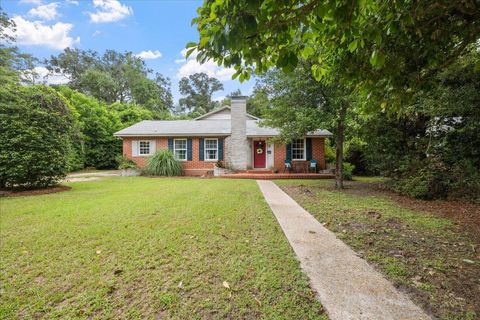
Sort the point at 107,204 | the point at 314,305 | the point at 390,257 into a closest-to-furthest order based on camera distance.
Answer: the point at 314,305 → the point at 390,257 → the point at 107,204

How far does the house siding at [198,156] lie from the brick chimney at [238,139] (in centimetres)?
48

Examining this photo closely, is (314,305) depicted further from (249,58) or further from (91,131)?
(91,131)

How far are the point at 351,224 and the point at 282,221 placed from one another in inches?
53.4

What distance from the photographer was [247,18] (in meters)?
1.73

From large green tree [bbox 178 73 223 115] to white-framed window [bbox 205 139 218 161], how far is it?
105ft

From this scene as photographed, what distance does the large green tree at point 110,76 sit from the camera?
34188 millimetres

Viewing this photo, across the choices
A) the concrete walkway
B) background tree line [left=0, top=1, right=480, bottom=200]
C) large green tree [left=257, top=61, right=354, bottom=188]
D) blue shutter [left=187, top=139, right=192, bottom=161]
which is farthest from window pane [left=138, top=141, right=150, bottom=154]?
the concrete walkway

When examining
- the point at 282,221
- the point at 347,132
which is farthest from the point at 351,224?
the point at 347,132

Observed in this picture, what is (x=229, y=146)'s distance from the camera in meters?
15.4

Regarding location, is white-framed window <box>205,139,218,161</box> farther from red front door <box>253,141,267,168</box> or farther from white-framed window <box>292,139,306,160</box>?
white-framed window <box>292,139,306,160</box>

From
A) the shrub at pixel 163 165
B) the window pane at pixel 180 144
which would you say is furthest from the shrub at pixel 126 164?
the window pane at pixel 180 144

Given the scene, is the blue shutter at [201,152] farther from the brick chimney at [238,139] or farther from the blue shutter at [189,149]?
the brick chimney at [238,139]

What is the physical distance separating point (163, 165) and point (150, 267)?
1244cm

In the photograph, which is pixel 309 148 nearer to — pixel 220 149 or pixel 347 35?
pixel 220 149
